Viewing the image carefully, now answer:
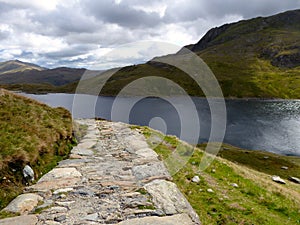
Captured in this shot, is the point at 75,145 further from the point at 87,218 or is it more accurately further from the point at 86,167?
the point at 87,218

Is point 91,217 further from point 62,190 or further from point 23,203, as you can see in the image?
point 23,203

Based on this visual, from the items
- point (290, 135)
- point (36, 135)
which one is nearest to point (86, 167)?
point (36, 135)

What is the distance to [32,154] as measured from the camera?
407 inches

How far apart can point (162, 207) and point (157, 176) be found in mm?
2357

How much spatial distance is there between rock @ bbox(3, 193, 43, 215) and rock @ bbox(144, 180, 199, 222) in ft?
12.2

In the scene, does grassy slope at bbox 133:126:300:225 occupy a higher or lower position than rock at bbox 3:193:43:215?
lower

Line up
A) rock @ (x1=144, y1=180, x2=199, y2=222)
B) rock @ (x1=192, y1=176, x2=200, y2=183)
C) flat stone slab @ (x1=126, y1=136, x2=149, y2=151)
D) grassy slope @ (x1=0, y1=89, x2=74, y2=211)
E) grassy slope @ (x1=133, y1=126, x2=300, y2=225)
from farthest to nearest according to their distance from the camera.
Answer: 1. flat stone slab @ (x1=126, y1=136, x2=149, y2=151)
2. rock @ (x1=192, y1=176, x2=200, y2=183)
3. grassy slope @ (x1=133, y1=126, x2=300, y2=225)
4. grassy slope @ (x1=0, y1=89, x2=74, y2=211)
5. rock @ (x1=144, y1=180, x2=199, y2=222)

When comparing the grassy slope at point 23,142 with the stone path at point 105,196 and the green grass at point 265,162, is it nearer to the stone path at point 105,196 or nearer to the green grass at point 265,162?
the stone path at point 105,196

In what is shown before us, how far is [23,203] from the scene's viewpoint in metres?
7.50

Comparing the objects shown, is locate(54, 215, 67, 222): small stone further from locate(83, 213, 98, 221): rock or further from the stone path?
locate(83, 213, 98, 221): rock

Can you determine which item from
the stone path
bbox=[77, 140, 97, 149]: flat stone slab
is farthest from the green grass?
the stone path

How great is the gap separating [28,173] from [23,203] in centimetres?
206

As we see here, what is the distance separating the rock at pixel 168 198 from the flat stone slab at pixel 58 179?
298 cm

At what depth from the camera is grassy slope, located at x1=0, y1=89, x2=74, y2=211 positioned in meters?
8.76
